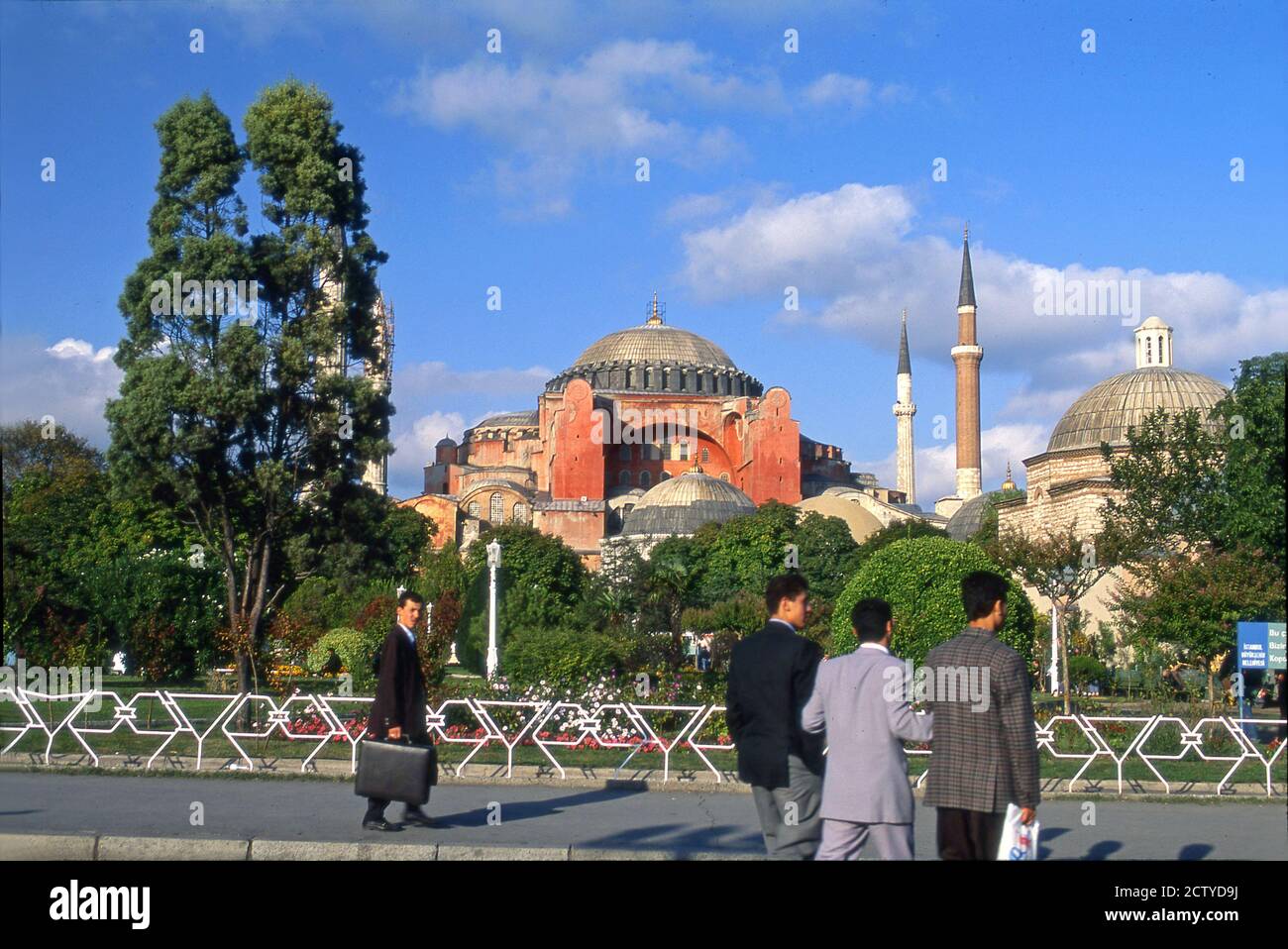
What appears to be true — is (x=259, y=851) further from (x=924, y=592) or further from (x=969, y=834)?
(x=924, y=592)

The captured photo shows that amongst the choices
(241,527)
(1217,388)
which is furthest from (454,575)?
(241,527)

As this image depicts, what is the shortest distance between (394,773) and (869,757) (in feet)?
10.2

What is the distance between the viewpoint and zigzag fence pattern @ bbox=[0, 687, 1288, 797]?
10203 millimetres

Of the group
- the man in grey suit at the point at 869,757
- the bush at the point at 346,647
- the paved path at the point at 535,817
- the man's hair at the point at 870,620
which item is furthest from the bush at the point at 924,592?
the man in grey suit at the point at 869,757

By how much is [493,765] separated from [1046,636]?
23432 millimetres

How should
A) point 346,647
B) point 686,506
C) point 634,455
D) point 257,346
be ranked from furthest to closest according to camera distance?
point 634,455 → point 686,506 → point 346,647 → point 257,346

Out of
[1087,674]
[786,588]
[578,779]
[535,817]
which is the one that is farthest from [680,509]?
[786,588]

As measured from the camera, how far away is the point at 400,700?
7332mm

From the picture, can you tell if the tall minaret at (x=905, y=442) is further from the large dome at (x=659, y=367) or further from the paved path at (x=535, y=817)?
the paved path at (x=535, y=817)

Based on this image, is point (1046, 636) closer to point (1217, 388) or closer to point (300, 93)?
point (1217, 388)

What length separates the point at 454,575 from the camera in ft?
139

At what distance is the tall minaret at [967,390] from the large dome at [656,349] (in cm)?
1637

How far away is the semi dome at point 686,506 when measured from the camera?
58.5 metres
